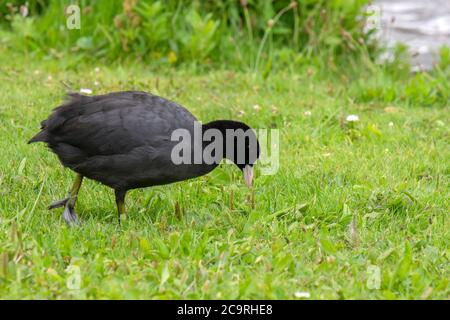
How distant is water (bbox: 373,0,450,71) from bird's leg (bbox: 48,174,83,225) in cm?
439

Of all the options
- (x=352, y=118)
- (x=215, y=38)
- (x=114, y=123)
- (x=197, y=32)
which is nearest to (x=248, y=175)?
(x=114, y=123)

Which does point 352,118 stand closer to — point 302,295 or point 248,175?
point 248,175

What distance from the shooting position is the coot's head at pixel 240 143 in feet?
16.0

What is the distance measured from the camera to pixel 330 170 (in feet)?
18.1

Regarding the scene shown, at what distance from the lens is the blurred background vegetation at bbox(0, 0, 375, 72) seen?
7.72 meters

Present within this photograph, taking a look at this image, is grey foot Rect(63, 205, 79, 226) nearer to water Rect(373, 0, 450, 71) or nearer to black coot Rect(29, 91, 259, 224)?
black coot Rect(29, 91, 259, 224)

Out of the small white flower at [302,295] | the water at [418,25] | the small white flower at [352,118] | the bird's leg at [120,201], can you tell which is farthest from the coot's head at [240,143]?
the water at [418,25]

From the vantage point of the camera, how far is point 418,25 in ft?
33.4

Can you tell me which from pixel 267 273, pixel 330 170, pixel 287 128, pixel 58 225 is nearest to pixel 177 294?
pixel 267 273

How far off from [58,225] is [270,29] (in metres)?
3.97

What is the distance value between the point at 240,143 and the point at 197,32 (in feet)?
9.84

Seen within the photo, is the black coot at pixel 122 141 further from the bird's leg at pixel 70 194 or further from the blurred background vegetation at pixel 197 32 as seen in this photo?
the blurred background vegetation at pixel 197 32

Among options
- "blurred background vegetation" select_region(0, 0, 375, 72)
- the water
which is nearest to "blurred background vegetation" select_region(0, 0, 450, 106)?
"blurred background vegetation" select_region(0, 0, 375, 72)
